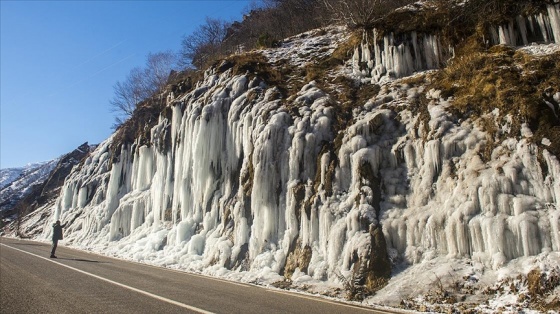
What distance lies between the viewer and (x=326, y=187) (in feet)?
38.2

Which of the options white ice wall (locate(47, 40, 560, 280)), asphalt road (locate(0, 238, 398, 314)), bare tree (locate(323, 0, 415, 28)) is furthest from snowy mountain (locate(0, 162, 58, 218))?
asphalt road (locate(0, 238, 398, 314))

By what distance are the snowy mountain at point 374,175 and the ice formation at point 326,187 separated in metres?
0.05

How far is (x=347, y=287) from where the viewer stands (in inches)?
344

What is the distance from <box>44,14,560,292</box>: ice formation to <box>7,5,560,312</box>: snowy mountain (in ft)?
0.15

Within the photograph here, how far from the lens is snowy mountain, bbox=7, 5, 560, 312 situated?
788 centimetres

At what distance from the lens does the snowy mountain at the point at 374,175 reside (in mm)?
7879

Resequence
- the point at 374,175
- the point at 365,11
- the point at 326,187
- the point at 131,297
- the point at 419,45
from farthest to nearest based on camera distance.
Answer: the point at 365,11, the point at 419,45, the point at 326,187, the point at 374,175, the point at 131,297

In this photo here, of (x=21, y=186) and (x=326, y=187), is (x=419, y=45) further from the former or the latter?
(x=21, y=186)

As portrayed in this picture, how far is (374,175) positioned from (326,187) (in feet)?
5.02

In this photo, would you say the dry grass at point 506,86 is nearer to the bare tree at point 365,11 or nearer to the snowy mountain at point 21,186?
the bare tree at point 365,11

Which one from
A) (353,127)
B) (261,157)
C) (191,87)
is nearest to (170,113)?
(191,87)

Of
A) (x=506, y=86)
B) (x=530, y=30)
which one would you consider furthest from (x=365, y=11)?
(x=506, y=86)

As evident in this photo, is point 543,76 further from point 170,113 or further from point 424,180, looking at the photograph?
point 170,113

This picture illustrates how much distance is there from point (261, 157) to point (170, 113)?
36.4ft
